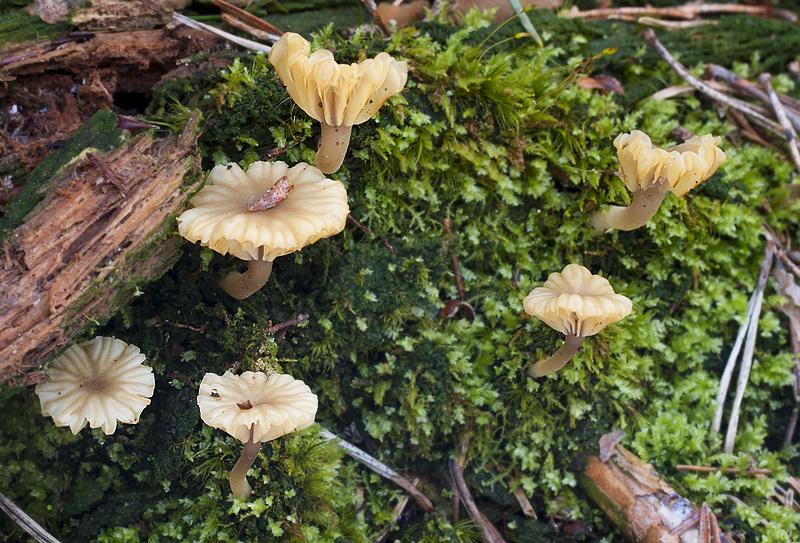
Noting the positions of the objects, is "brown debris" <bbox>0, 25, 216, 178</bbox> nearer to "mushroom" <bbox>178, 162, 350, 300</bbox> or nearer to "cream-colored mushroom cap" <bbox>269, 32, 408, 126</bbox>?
"mushroom" <bbox>178, 162, 350, 300</bbox>

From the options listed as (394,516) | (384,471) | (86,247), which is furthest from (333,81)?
(394,516)

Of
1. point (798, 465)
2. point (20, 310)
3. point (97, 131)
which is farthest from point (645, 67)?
point (20, 310)

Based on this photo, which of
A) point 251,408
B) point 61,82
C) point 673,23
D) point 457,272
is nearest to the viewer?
point 251,408

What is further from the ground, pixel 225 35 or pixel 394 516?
pixel 225 35

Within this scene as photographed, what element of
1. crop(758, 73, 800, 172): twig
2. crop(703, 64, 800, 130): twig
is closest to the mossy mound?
crop(758, 73, 800, 172): twig

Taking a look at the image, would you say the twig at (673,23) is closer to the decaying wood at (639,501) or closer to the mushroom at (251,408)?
the decaying wood at (639,501)

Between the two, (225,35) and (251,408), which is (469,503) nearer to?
(251,408)

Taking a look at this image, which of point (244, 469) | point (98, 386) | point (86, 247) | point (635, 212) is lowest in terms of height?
point (244, 469)
